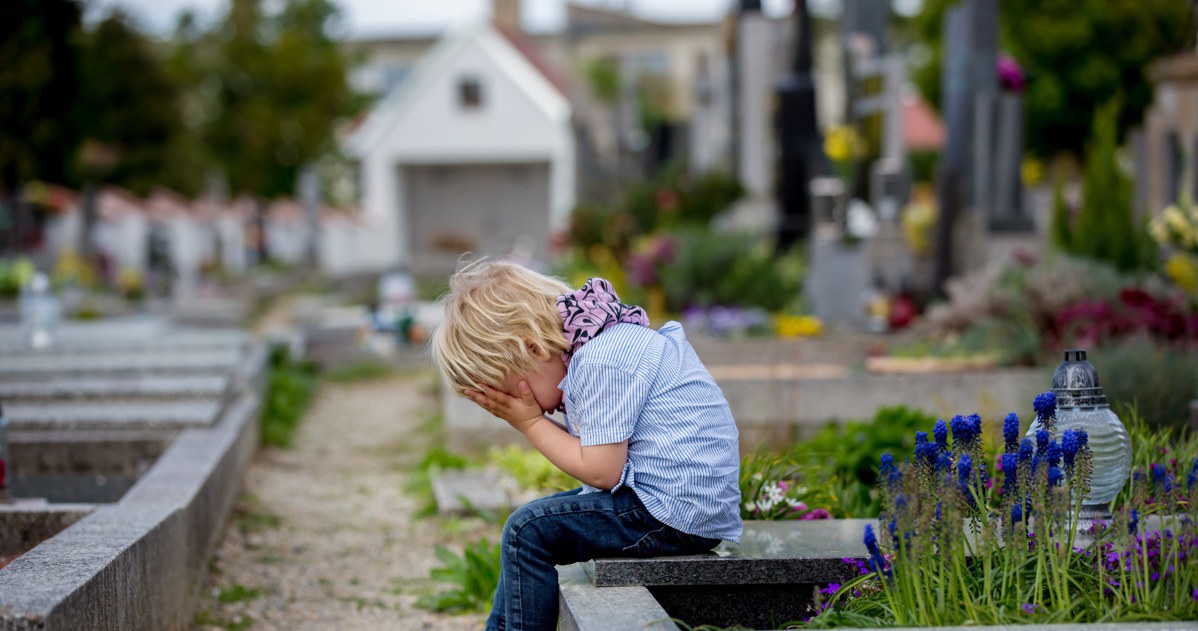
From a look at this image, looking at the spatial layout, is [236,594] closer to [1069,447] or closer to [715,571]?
[715,571]

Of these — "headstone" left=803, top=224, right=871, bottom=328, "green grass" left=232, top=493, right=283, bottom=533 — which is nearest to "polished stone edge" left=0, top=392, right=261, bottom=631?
"green grass" left=232, top=493, right=283, bottom=533

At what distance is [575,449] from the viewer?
3074 mm

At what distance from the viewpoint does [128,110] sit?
28953 millimetres

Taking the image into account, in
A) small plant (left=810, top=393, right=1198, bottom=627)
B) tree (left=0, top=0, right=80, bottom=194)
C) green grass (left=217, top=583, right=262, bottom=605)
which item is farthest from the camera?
tree (left=0, top=0, right=80, bottom=194)

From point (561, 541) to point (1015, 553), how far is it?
1.05 meters

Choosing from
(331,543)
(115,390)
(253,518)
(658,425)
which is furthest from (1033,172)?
(658,425)

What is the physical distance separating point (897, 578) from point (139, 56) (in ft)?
95.3

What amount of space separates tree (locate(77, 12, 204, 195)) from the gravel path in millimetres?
20242

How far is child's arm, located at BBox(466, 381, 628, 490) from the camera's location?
3.04m

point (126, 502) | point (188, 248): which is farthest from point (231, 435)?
point (188, 248)

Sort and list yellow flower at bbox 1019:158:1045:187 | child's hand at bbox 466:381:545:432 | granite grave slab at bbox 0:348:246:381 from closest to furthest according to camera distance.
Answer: child's hand at bbox 466:381:545:432
granite grave slab at bbox 0:348:246:381
yellow flower at bbox 1019:158:1045:187

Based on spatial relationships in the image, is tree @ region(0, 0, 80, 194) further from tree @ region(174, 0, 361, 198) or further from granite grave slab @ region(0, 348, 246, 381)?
tree @ region(174, 0, 361, 198)

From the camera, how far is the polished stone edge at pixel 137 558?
2750 millimetres

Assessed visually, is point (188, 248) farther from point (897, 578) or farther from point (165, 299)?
point (897, 578)
